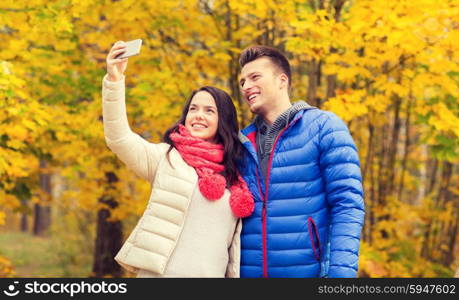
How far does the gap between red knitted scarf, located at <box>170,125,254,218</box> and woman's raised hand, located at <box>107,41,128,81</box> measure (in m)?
0.41

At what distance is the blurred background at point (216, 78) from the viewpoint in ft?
16.3

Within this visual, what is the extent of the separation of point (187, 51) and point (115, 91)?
4.28m

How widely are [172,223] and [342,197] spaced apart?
2.66 feet

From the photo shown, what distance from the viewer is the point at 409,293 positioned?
277 centimetres

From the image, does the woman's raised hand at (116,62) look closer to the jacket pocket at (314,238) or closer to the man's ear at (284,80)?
the man's ear at (284,80)

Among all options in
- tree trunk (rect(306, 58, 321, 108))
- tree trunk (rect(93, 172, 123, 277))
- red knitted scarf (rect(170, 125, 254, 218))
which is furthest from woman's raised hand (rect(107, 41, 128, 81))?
tree trunk (rect(93, 172, 123, 277))

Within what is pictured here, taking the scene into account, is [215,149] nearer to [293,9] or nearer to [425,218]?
[293,9]

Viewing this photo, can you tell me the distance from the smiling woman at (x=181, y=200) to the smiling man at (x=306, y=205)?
0.29ft

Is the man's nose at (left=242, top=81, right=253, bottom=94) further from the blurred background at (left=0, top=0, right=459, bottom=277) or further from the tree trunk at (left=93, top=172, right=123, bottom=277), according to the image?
the tree trunk at (left=93, top=172, right=123, bottom=277)

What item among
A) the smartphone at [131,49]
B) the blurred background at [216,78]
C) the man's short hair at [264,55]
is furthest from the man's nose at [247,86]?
the blurred background at [216,78]

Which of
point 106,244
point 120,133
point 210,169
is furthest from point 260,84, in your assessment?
point 106,244

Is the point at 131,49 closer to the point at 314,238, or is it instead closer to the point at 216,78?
the point at 314,238

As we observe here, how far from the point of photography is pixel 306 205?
2.69m

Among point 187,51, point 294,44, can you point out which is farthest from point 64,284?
point 187,51
